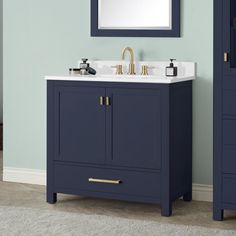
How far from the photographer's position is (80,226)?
414 cm

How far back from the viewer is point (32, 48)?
17.0ft

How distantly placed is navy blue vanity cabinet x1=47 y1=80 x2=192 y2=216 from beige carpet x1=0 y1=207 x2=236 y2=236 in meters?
0.27

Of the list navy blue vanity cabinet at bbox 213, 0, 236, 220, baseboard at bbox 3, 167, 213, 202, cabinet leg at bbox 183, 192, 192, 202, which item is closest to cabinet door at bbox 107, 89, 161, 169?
navy blue vanity cabinet at bbox 213, 0, 236, 220

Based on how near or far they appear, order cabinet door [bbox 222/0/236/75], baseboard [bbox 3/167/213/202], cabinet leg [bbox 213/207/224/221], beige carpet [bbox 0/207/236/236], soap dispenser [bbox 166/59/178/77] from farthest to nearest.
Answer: baseboard [bbox 3/167/213/202] → soap dispenser [bbox 166/59/178/77] → cabinet leg [bbox 213/207/224/221] → cabinet door [bbox 222/0/236/75] → beige carpet [bbox 0/207/236/236]

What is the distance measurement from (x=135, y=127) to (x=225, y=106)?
22.9 inches

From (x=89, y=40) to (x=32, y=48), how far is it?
1.50 ft

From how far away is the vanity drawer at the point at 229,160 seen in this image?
422cm

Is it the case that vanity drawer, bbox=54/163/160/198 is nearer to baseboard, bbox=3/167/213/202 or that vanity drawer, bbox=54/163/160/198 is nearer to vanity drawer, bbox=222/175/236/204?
vanity drawer, bbox=222/175/236/204

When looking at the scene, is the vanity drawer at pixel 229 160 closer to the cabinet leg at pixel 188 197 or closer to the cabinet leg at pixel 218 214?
the cabinet leg at pixel 218 214

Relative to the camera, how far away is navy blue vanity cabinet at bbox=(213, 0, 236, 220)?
4.16 meters

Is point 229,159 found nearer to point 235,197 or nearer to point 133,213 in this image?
point 235,197

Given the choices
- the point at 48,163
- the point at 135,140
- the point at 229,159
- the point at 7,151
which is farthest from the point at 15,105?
the point at 229,159

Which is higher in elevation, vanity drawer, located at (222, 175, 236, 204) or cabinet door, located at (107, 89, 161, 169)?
cabinet door, located at (107, 89, 161, 169)

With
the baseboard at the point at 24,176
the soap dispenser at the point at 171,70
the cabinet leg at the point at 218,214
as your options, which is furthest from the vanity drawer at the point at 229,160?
the baseboard at the point at 24,176
